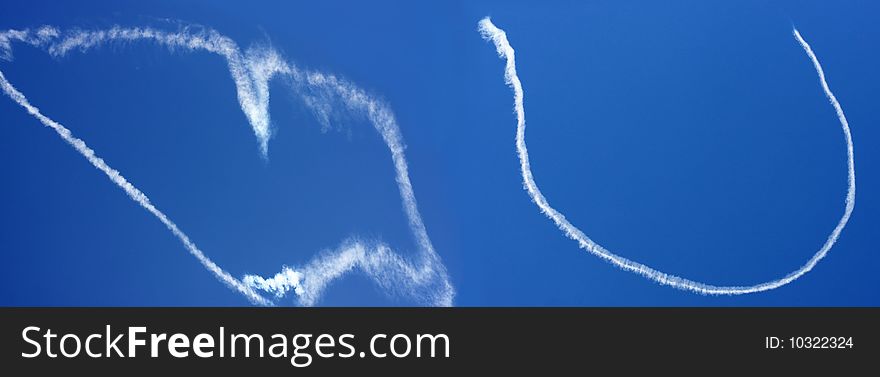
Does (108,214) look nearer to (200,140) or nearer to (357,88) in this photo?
(200,140)

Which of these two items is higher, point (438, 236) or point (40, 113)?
point (40, 113)

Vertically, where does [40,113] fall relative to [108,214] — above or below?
above

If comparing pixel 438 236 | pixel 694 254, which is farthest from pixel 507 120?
pixel 694 254

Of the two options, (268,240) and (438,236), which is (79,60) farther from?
(438,236)

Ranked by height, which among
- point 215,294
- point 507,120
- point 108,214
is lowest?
point 215,294

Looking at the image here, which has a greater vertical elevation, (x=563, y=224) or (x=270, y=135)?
(x=270, y=135)

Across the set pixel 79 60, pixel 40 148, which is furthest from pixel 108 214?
pixel 79 60
